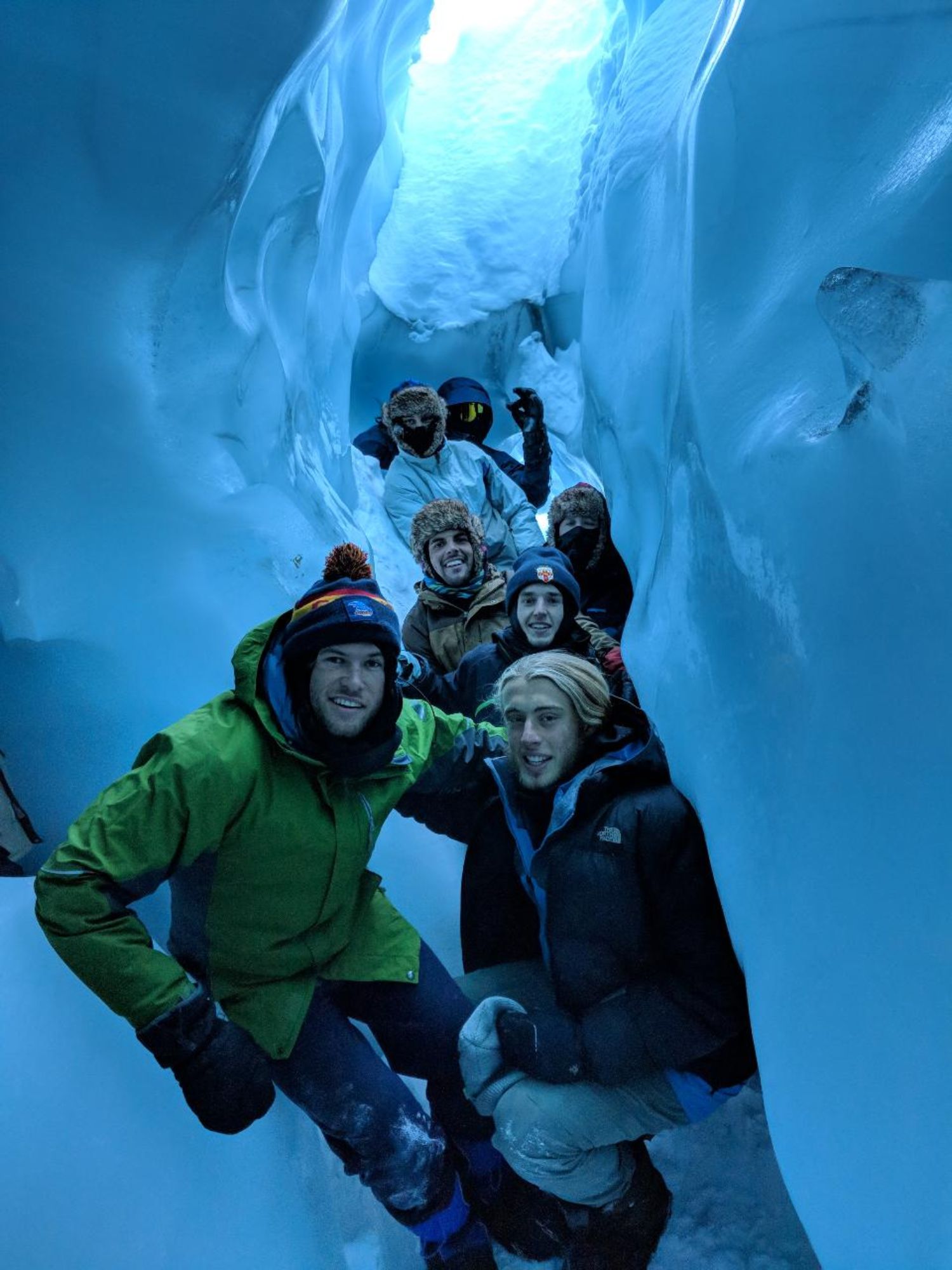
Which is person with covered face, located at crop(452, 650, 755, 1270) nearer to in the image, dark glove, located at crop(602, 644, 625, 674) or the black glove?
the black glove

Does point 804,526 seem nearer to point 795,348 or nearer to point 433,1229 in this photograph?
point 795,348

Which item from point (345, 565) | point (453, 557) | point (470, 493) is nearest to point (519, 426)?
point (470, 493)

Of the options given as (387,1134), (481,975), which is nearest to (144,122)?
(481,975)

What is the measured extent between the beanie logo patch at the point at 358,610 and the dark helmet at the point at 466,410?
12.3 ft

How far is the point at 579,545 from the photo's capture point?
2.69 meters

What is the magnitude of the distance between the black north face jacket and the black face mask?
4.47ft

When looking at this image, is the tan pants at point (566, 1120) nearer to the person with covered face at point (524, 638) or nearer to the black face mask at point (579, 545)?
the person with covered face at point (524, 638)

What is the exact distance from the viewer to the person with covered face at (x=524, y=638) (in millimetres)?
1947

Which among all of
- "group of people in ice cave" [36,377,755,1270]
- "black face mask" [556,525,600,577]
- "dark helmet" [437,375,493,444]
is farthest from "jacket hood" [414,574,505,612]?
"dark helmet" [437,375,493,444]

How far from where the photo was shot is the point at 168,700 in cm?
197

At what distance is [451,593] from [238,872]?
4.40ft

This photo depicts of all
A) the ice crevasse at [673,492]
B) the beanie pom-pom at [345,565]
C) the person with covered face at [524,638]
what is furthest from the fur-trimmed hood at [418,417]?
the beanie pom-pom at [345,565]

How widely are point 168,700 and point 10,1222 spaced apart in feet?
3.60

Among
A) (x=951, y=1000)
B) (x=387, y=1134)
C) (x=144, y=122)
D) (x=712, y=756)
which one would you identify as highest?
(x=144, y=122)
